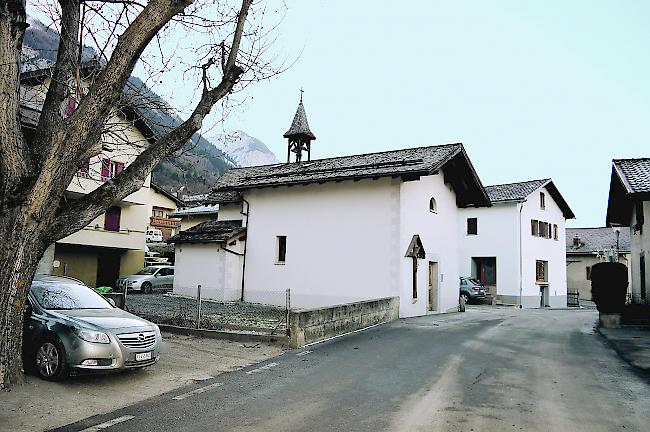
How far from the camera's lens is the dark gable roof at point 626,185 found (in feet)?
48.3

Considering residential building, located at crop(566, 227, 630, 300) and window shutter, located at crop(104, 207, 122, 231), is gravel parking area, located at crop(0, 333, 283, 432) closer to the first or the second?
window shutter, located at crop(104, 207, 122, 231)

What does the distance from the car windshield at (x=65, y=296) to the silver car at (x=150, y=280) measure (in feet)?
58.7

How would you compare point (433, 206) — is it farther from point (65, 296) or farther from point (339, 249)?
point (65, 296)

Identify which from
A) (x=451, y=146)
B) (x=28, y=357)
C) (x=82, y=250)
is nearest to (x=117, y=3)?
(x=28, y=357)

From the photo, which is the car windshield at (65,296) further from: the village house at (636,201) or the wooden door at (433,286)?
the wooden door at (433,286)

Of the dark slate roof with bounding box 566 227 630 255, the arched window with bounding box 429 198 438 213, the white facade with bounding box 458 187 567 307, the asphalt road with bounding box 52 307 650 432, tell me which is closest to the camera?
the asphalt road with bounding box 52 307 650 432

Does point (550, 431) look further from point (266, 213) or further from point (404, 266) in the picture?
point (266, 213)

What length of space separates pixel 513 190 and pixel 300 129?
16.1m

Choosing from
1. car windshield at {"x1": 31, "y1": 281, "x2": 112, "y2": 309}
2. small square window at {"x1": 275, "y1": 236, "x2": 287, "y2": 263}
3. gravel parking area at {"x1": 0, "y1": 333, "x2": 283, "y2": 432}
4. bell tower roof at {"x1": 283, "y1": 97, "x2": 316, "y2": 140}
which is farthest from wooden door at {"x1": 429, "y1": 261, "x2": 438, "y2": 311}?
car windshield at {"x1": 31, "y1": 281, "x2": 112, "y2": 309}

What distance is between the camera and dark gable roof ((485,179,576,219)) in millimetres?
33469

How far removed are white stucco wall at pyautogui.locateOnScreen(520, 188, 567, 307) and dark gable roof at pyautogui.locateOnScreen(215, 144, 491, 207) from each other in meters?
11.4

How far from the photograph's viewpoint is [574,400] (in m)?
7.16

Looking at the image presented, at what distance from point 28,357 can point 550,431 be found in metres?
7.46

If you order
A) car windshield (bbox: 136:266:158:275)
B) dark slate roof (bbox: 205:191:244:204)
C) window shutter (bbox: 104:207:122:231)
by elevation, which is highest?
dark slate roof (bbox: 205:191:244:204)
